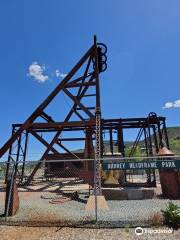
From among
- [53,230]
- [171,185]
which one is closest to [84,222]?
[53,230]

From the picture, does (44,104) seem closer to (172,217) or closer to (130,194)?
(130,194)

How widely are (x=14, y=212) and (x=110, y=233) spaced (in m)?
4.41

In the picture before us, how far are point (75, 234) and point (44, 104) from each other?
15.2m

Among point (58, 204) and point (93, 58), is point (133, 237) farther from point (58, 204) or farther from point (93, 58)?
point (93, 58)

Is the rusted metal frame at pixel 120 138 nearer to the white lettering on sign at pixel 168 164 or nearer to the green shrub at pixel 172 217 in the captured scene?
the white lettering on sign at pixel 168 164

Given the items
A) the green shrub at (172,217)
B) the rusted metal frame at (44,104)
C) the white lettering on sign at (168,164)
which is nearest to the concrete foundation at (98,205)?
the white lettering on sign at (168,164)

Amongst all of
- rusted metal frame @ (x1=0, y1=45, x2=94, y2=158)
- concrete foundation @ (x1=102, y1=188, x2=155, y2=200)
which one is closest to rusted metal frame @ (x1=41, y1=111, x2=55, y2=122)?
rusted metal frame @ (x1=0, y1=45, x2=94, y2=158)

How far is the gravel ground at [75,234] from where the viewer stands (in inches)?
259

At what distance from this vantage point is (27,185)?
20.2 m

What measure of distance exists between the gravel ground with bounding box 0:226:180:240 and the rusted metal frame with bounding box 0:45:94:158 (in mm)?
13556

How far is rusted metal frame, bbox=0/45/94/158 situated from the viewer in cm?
2053

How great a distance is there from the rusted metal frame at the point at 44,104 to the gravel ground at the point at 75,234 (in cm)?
1356

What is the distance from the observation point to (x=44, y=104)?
21.0 meters

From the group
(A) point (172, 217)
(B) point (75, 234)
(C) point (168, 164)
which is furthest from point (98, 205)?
(A) point (172, 217)
